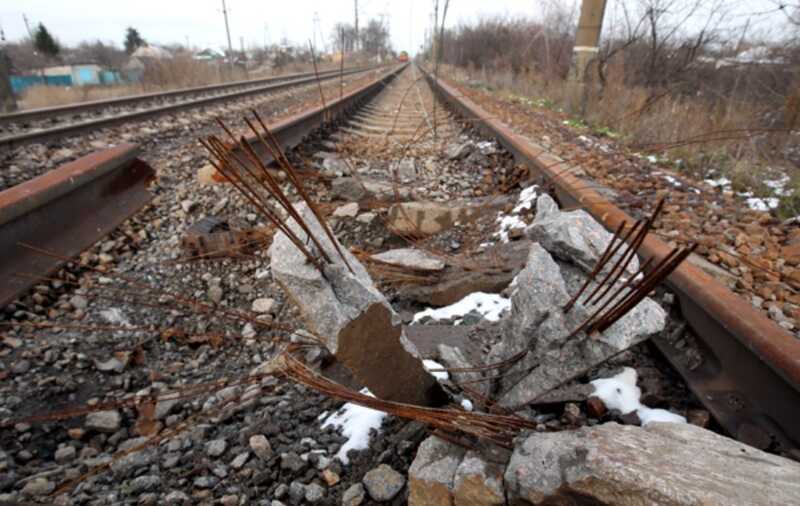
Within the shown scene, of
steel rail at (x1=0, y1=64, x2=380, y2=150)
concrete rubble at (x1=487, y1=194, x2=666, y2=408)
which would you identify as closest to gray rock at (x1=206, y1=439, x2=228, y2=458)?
concrete rubble at (x1=487, y1=194, x2=666, y2=408)

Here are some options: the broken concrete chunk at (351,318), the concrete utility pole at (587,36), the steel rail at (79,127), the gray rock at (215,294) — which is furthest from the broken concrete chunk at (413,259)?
the concrete utility pole at (587,36)

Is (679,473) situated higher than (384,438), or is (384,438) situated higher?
(679,473)

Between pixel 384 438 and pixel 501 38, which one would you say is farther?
pixel 501 38

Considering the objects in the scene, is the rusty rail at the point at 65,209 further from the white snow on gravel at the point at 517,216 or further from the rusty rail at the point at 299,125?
the white snow on gravel at the point at 517,216

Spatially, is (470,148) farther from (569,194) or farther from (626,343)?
(626,343)

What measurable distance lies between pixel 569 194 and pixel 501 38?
25.2 metres

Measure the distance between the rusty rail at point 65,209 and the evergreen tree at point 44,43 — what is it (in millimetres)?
57984

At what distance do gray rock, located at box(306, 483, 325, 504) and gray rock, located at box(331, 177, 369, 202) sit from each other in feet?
8.98

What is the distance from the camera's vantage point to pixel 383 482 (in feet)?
4.28

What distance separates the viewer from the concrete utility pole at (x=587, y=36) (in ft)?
28.1

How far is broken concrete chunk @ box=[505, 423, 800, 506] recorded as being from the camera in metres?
0.82

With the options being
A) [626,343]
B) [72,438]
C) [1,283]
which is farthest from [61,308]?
[626,343]

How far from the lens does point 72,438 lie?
69.4 inches

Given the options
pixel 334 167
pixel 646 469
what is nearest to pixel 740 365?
pixel 646 469
